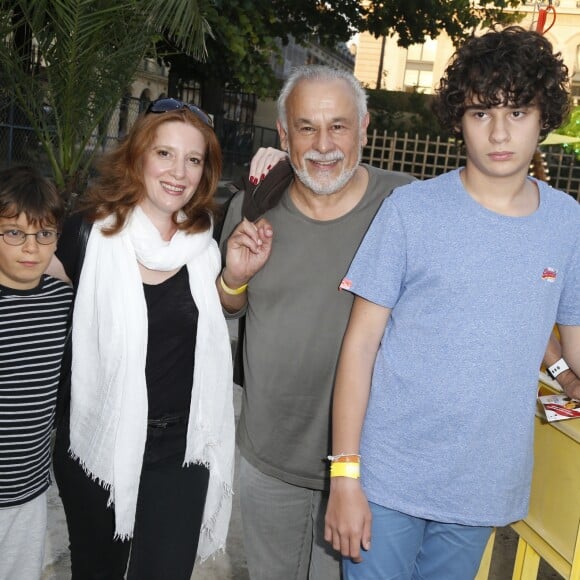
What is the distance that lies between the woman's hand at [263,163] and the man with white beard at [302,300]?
7cm

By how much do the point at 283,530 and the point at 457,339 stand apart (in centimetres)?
108

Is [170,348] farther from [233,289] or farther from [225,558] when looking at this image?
[225,558]

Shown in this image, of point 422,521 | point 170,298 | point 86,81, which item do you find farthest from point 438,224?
point 86,81

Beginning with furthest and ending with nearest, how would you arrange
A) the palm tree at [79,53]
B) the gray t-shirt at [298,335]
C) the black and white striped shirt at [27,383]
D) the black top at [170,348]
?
the palm tree at [79,53] < the black top at [170,348] < the gray t-shirt at [298,335] < the black and white striped shirt at [27,383]

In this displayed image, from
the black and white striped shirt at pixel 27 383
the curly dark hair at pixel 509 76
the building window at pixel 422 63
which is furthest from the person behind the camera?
the building window at pixel 422 63

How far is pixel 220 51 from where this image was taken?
1174 cm

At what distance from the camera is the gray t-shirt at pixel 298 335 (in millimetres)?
2223

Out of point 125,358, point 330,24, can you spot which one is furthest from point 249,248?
point 330,24

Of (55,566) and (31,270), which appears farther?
(55,566)

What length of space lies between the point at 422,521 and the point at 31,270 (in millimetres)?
1273

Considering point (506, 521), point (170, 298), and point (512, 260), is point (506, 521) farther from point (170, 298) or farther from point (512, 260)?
point (170, 298)

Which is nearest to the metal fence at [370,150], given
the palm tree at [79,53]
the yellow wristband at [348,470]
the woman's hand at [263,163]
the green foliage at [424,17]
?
the palm tree at [79,53]

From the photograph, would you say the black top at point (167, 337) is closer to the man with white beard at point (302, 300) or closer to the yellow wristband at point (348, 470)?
the man with white beard at point (302, 300)

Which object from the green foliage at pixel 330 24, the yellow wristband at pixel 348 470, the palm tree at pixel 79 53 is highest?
the green foliage at pixel 330 24
